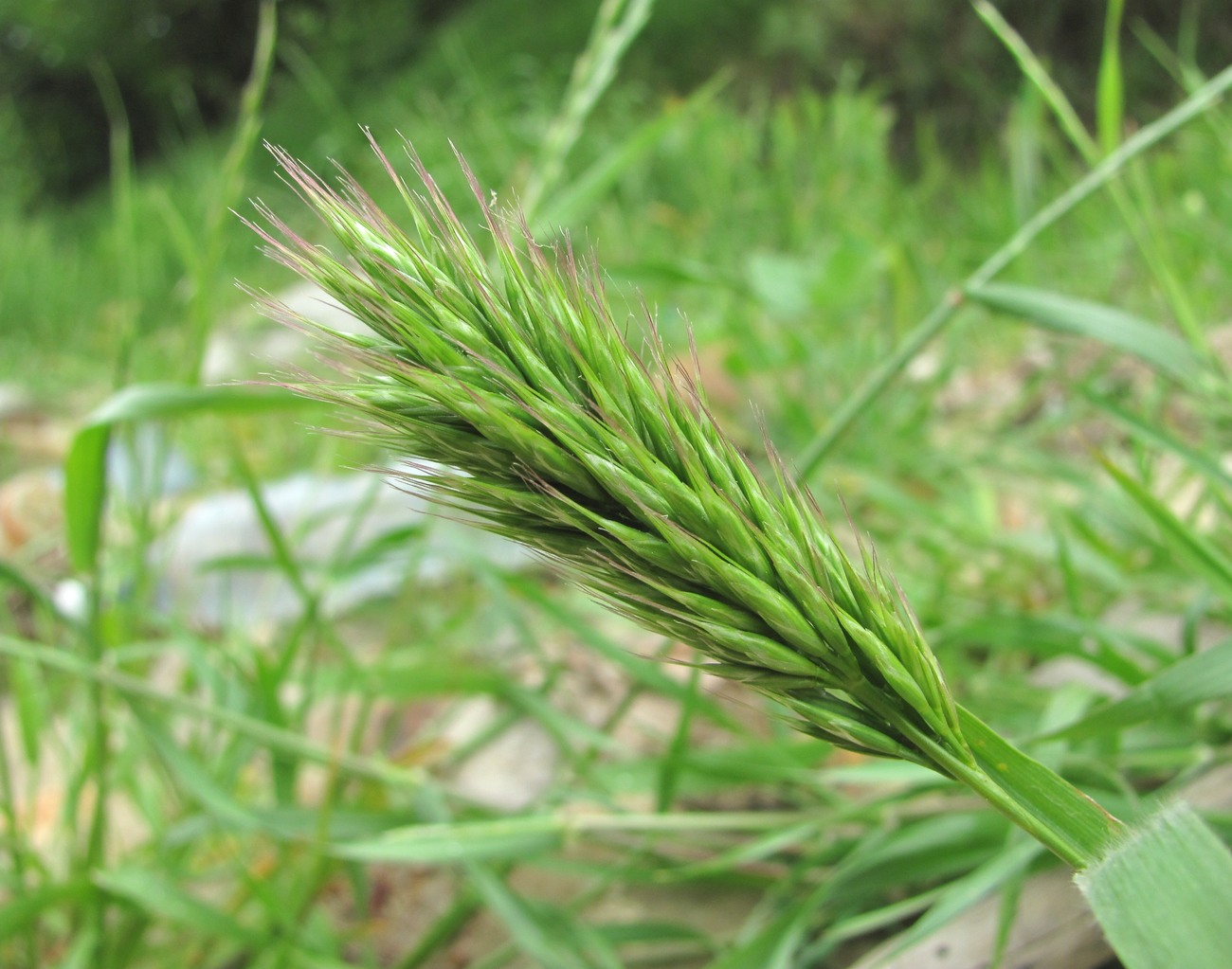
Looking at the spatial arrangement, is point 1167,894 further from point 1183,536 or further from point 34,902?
point 34,902

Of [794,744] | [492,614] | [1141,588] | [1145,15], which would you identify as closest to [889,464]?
[1141,588]

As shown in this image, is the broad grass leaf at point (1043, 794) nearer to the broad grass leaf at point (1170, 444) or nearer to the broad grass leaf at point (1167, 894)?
the broad grass leaf at point (1167, 894)

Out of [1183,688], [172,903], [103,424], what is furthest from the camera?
[172,903]

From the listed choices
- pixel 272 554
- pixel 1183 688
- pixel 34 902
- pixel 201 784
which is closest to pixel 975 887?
pixel 1183 688

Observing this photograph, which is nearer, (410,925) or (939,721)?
(939,721)

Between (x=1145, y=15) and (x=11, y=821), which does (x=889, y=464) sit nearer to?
(x=11, y=821)

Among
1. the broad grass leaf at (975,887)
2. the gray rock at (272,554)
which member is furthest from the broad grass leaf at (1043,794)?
the gray rock at (272,554)
